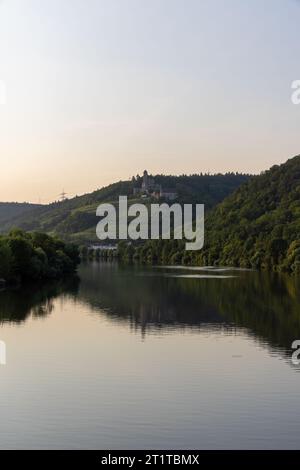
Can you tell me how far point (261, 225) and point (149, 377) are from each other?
71591 millimetres

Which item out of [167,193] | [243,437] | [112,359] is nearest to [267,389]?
[243,437]

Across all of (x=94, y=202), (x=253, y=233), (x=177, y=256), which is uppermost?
(x=94, y=202)

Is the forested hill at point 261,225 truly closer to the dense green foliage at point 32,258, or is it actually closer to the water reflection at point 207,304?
the water reflection at point 207,304

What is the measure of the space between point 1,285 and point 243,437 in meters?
35.3

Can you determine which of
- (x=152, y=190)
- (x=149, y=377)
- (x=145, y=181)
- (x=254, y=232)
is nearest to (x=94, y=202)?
(x=152, y=190)

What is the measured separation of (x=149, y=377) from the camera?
18.1 metres

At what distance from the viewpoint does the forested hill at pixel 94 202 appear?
165m

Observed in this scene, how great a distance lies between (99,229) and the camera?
15675cm

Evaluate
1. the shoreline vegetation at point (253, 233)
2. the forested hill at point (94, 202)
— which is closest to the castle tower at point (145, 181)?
the forested hill at point (94, 202)

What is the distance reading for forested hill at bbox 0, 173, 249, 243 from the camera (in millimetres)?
164875

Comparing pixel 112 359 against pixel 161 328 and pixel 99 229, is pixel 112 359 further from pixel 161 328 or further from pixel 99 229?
pixel 99 229

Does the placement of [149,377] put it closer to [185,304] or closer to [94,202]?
[185,304]

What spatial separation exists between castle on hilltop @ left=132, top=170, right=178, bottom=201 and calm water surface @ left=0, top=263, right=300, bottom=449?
137 metres

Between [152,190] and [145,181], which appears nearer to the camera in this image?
[152,190]
